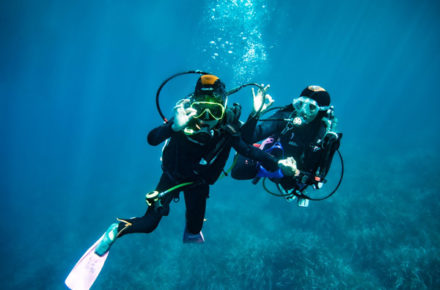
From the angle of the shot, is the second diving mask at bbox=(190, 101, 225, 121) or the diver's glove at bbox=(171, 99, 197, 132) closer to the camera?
the diver's glove at bbox=(171, 99, 197, 132)

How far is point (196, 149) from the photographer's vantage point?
321 centimetres

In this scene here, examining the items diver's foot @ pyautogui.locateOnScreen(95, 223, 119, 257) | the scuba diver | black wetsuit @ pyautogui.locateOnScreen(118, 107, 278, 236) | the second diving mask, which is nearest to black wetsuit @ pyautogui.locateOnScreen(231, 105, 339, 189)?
the scuba diver

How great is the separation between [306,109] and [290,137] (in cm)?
71

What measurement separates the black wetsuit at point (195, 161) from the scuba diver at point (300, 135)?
1.17 feet

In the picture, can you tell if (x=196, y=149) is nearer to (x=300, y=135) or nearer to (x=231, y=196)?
(x=300, y=135)

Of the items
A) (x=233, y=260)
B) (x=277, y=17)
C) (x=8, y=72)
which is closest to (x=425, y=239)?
(x=233, y=260)

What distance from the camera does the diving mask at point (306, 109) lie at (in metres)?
3.63

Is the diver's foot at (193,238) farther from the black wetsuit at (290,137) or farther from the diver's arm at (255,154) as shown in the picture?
the diver's arm at (255,154)

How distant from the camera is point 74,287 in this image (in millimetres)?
2680

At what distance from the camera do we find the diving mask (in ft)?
11.9

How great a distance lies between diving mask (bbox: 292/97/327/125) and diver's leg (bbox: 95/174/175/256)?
2.57m

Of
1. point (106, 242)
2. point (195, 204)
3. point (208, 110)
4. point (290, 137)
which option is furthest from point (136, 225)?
point (290, 137)

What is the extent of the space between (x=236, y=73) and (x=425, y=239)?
3606 cm

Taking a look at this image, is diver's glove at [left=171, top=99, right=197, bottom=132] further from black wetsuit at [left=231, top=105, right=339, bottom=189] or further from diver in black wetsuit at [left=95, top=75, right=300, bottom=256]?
black wetsuit at [left=231, top=105, right=339, bottom=189]
